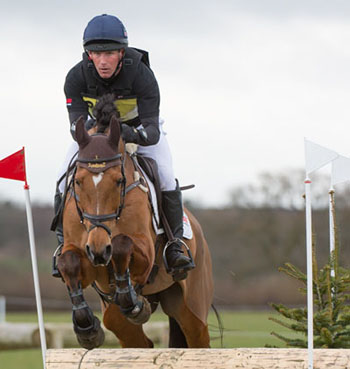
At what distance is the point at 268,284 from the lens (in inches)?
773

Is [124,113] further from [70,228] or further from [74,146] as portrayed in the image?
[70,228]

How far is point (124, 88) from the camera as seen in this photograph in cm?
515

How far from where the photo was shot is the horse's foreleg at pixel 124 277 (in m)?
4.56

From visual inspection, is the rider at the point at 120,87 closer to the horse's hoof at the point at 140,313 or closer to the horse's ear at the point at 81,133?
the horse's ear at the point at 81,133

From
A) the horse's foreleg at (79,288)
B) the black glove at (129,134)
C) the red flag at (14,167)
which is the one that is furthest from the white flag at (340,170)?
the red flag at (14,167)

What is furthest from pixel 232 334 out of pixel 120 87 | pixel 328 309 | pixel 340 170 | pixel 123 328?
pixel 120 87

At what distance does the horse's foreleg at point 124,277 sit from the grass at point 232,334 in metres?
1.85

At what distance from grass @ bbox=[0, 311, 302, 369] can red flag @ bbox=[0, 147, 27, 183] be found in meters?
2.16

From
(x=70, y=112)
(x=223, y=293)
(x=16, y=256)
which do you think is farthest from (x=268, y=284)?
(x=70, y=112)

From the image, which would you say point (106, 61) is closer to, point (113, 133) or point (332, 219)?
point (113, 133)

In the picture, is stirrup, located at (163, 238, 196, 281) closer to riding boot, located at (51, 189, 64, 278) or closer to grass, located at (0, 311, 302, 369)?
riding boot, located at (51, 189, 64, 278)

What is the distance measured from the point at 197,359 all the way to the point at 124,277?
2.12 ft

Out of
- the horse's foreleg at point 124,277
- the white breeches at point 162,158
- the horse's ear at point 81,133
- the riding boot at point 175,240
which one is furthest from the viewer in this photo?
the white breeches at point 162,158

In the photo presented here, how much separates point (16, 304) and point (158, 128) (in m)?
18.6
